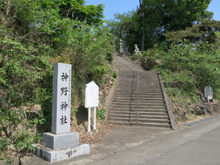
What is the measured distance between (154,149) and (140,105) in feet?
18.2

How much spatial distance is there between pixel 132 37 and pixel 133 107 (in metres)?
23.4

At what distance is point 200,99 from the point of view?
46.3ft

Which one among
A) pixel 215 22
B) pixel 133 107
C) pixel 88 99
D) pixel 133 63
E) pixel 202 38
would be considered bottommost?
pixel 133 107

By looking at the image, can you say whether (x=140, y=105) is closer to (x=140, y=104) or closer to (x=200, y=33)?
(x=140, y=104)

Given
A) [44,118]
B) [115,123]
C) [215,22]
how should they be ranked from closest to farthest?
[44,118]
[115,123]
[215,22]

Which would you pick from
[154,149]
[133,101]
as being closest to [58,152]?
[154,149]

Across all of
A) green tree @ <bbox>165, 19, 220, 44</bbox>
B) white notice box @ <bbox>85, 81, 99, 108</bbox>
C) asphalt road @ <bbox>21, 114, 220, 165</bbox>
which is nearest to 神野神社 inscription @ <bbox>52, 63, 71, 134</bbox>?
asphalt road @ <bbox>21, 114, 220, 165</bbox>

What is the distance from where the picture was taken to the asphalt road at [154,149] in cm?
499

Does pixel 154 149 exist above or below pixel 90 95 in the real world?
below

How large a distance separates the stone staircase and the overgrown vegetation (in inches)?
125

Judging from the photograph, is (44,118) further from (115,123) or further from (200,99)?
(200,99)

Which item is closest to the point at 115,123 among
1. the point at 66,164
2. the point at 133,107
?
the point at 133,107

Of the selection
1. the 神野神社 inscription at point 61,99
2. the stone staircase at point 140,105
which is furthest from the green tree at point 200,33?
the 神野神社 inscription at point 61,99

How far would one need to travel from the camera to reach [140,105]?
11.5m
